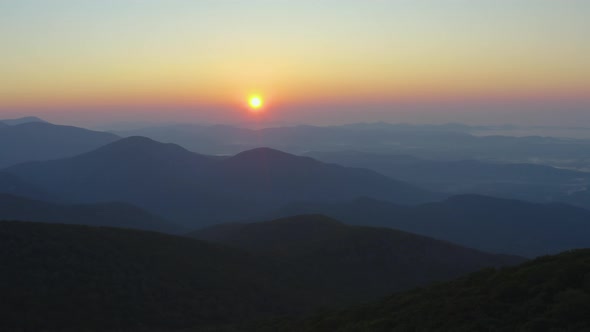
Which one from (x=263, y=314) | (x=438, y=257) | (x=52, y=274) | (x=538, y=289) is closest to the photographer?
(x=538, y=289)

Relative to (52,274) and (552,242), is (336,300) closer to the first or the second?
(52,274)

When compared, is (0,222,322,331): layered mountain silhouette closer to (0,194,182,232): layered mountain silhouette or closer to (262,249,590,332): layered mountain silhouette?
(262,249,590,332): layered mountain silhouette

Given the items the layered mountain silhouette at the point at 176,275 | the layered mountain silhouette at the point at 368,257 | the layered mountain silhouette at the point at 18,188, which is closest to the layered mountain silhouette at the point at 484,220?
the layered mountain silhouette at the point at 368,257

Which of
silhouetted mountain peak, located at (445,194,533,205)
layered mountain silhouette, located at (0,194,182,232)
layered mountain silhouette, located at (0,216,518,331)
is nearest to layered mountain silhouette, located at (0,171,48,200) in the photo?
layered mountain silhouette, located at (0,194,182,232)

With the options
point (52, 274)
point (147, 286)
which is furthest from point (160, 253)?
point (52, 274)

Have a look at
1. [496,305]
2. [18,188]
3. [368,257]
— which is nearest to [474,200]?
[368,257]
